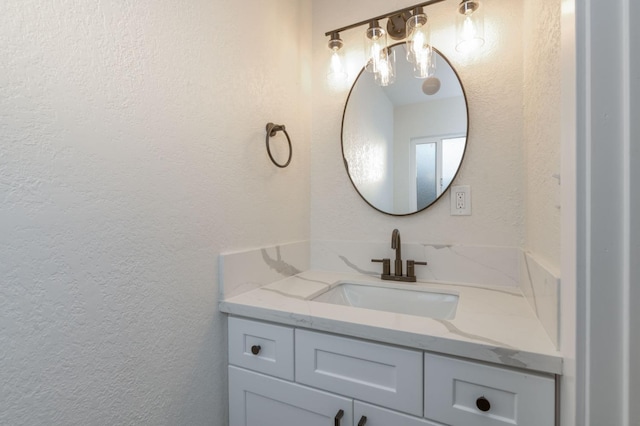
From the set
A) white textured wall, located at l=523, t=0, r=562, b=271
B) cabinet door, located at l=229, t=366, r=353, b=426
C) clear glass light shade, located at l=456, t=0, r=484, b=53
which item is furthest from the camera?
clear glass light shade, located at l=456, t=0, r=484, b=53

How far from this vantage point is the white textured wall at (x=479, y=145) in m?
1.14

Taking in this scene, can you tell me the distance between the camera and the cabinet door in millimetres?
832

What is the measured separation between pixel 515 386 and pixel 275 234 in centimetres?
92

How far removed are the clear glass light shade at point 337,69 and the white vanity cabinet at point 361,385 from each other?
1.12 m

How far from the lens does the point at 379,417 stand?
0.78 meters

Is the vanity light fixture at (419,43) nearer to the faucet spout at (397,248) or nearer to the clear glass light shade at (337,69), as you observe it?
the clear glass light shade at (337,69)

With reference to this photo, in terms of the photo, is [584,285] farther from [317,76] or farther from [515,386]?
[317,76]

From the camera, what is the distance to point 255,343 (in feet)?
3.14

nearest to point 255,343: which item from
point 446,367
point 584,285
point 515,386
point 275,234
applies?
point 275,234

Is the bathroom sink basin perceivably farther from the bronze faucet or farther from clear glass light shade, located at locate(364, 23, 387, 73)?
clear glass light shade, located at locate(364, 23, 387, 73)

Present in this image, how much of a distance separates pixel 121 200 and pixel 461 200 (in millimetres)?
1171

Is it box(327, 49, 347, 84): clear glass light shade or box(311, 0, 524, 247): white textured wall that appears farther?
box(327, 49, 347, 84): clear glass light shade

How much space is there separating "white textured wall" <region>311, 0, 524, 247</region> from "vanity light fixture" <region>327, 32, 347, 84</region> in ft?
0.15

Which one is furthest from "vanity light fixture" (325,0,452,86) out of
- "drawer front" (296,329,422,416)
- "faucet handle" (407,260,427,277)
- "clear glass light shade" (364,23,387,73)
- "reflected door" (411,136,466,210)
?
"drawer front" (296,329,422,416)
